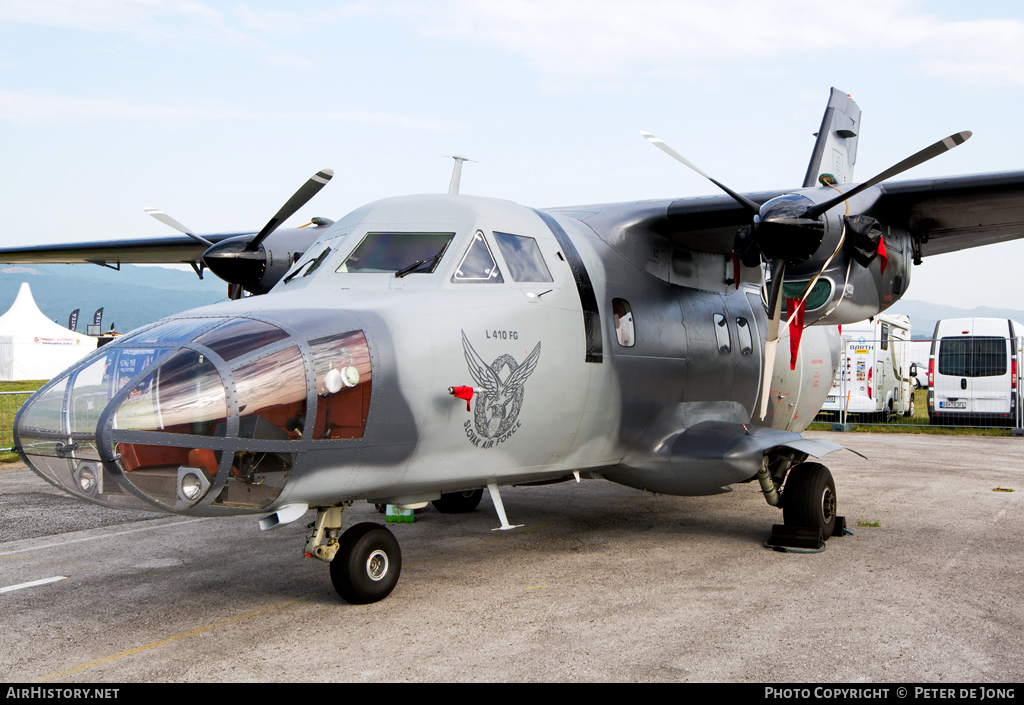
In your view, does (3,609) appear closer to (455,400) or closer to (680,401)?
(455,400)

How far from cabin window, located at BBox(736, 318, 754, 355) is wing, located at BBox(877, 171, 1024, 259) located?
191 centimetres

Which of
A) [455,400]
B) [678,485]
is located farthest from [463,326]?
[678,485]

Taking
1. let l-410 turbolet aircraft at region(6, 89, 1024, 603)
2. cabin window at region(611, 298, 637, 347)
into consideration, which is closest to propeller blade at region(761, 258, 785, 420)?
let l-410 turbolet aircraft at region(6, 89, 1024, 603)

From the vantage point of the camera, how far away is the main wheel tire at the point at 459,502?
9.73 meters

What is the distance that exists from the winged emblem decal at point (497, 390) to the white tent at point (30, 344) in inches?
1597

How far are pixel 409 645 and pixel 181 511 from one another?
1.54m

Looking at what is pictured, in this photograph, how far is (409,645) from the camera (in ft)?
16.1

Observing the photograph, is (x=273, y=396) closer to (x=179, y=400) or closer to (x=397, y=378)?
(x=179, y=400)

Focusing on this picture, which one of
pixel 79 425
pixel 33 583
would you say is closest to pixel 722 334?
pixel 79 425

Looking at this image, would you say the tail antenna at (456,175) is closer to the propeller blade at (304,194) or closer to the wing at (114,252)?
the propeller blade at (304,194)

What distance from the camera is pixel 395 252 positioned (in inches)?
246

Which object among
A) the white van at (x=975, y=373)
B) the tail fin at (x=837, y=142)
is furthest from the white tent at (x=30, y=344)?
the tail fin at (x=837, y=142)
